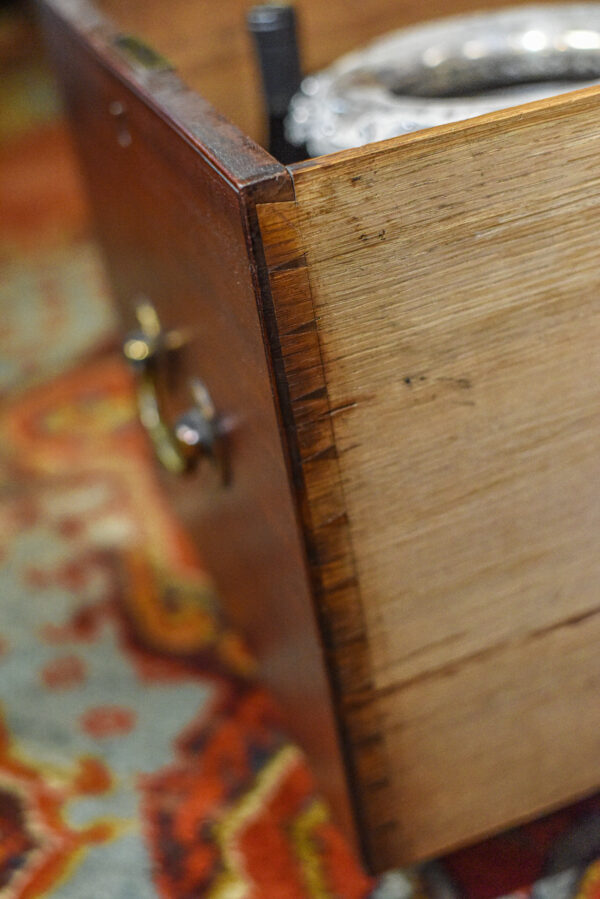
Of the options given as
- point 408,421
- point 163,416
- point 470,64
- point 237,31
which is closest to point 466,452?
point 408,421

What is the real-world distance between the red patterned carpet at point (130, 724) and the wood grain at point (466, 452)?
0.04 metres

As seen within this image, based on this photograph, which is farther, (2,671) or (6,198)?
(6,198)

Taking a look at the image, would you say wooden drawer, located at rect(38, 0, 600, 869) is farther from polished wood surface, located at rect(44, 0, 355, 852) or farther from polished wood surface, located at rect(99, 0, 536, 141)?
polished wood surface, located at rect(99, 0, 536, 141)

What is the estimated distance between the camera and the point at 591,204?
0.43 metres

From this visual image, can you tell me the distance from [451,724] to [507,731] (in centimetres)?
4

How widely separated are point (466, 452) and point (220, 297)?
15cm

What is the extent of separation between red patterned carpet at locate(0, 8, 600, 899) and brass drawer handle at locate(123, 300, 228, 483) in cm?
22

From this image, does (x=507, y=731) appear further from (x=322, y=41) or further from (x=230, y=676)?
(x=322, y=41)

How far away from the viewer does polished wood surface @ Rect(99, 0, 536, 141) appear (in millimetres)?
891

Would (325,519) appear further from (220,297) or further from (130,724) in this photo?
(130,724)

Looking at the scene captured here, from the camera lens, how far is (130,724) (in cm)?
77

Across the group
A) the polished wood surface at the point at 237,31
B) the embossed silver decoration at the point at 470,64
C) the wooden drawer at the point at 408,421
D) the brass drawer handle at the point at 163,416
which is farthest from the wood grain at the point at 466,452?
the polished wood surface at the point at 237,31

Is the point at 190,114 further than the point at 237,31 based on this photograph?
No

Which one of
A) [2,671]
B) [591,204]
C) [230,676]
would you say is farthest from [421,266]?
[2,671]
